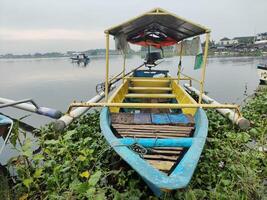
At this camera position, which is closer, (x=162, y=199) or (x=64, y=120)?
(x=162, y=199)

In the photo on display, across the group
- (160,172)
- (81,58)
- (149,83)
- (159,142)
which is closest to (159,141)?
(159,142)

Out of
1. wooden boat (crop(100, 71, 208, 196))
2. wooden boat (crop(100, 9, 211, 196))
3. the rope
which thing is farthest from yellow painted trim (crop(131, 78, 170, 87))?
the rope

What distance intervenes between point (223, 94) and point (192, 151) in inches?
405

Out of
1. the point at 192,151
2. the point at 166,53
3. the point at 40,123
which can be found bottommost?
the point at 40,123

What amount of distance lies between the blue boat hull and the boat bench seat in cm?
30

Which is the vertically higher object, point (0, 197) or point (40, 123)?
point (0, 197)

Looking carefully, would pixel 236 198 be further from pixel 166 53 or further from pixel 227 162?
pixel 166 53

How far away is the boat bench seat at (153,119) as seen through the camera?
14.6 feet

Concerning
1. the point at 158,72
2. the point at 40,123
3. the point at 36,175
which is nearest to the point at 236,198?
the point at 36,175

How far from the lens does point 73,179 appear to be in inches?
135

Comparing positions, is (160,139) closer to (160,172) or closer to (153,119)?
(160,172)

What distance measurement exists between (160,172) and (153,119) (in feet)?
6.95

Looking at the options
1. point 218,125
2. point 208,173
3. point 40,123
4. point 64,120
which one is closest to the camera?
point 208,173

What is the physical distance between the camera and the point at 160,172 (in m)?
2.58
